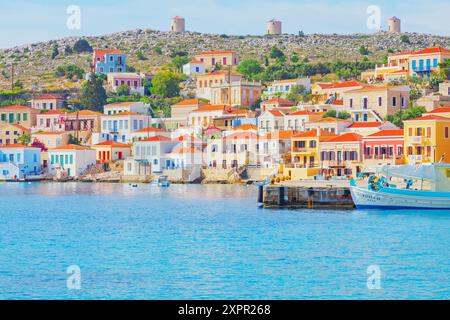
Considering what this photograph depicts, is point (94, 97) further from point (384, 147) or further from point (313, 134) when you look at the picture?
point (384, 147)

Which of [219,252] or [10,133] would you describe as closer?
[219,252]

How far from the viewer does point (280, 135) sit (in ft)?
304

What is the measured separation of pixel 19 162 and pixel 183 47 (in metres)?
79.5

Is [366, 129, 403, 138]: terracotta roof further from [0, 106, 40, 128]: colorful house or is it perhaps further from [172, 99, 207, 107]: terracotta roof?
[0, 106, 40, 128]: colorful house

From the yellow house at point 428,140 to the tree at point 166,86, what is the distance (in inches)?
2388

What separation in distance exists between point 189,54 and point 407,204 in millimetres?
124049

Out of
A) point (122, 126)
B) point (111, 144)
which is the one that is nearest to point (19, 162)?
point (111, 144)

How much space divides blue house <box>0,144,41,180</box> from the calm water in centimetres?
4340

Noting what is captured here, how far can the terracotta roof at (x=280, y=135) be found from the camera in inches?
3634

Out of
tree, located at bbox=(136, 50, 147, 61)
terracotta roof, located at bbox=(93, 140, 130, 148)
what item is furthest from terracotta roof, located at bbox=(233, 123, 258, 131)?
tree, located at bbox=(136, 50, 147, 61)

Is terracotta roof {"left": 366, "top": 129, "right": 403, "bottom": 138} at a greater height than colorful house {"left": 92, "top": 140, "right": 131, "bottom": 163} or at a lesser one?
greater

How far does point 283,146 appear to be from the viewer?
3627 inches

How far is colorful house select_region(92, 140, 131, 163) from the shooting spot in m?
108

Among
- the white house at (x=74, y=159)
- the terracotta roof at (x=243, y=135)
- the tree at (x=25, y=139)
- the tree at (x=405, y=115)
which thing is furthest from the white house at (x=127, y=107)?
the tree at (x=405, y=115)
